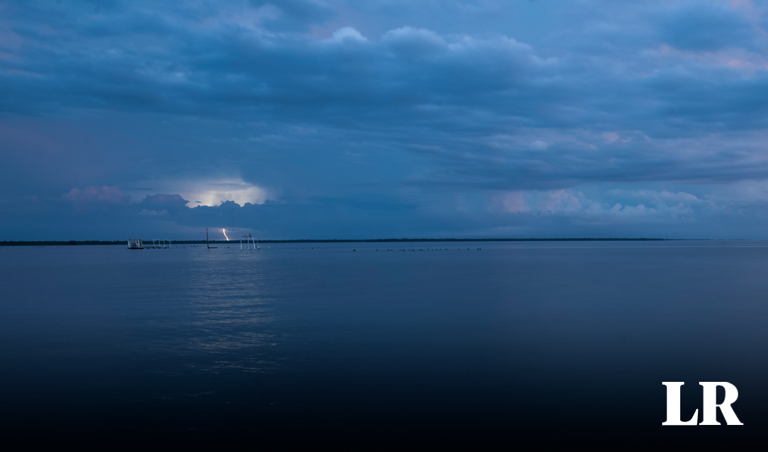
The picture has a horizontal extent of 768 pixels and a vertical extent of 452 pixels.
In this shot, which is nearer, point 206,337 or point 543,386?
point 543,386

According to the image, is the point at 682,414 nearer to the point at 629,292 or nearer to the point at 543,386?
the point at 543,386

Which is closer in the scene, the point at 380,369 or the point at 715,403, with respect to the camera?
the point at 715,403

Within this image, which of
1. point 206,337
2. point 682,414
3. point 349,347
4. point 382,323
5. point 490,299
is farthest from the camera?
point 490,299

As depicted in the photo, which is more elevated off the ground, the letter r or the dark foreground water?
the dark foreground water

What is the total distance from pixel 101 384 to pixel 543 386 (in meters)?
11.6

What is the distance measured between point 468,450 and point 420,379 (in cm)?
434

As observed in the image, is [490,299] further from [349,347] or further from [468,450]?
[468,450]

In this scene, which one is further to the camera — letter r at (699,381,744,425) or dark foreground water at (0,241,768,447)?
letter r at (699,381,744,425)

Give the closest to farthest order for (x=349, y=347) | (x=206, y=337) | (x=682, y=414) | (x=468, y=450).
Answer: (x=468, y=450) → (x=682, y=414) → (x=349, y=347) → (x=206, y=337)

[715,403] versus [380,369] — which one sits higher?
[380,369]

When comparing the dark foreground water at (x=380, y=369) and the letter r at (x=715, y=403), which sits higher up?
the dark foreground water at (x=380, y=369)

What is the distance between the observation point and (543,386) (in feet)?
42.7

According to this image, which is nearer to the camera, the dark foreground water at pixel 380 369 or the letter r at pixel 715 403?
the dark foreground water at pixel 380 369

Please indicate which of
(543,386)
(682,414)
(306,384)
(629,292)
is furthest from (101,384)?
(629,292)
